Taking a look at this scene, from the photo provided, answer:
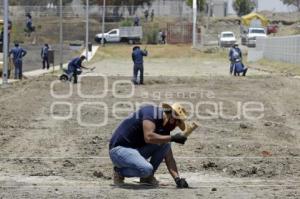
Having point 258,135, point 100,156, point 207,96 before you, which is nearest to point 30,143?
point 100,156

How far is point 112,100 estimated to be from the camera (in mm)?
24047

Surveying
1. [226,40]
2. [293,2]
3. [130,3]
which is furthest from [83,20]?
[293,2]

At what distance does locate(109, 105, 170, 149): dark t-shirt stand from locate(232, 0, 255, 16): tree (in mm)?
113952

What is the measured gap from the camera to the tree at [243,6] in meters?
123

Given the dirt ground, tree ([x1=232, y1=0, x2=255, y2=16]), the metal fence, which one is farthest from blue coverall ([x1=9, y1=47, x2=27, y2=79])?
tree ([x1=232, y1=0, x2=255, y2=16])

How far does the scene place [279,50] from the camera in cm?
4988

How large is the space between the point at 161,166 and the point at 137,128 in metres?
2.47

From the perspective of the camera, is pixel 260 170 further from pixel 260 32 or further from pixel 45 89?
pixel 260 32

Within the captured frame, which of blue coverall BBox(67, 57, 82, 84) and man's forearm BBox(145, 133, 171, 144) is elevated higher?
man's forearm BBox(145, 133, 171, 144)

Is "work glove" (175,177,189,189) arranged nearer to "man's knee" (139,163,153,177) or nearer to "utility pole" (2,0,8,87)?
"man's knee" (139,163,153,177)

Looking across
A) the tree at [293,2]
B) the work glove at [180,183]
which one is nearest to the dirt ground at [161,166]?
the work glove at [180,183]

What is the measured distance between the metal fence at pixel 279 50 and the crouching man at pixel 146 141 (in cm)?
3436

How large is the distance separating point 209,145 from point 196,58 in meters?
50.4

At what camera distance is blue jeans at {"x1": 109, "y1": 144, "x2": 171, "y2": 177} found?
10.1m
